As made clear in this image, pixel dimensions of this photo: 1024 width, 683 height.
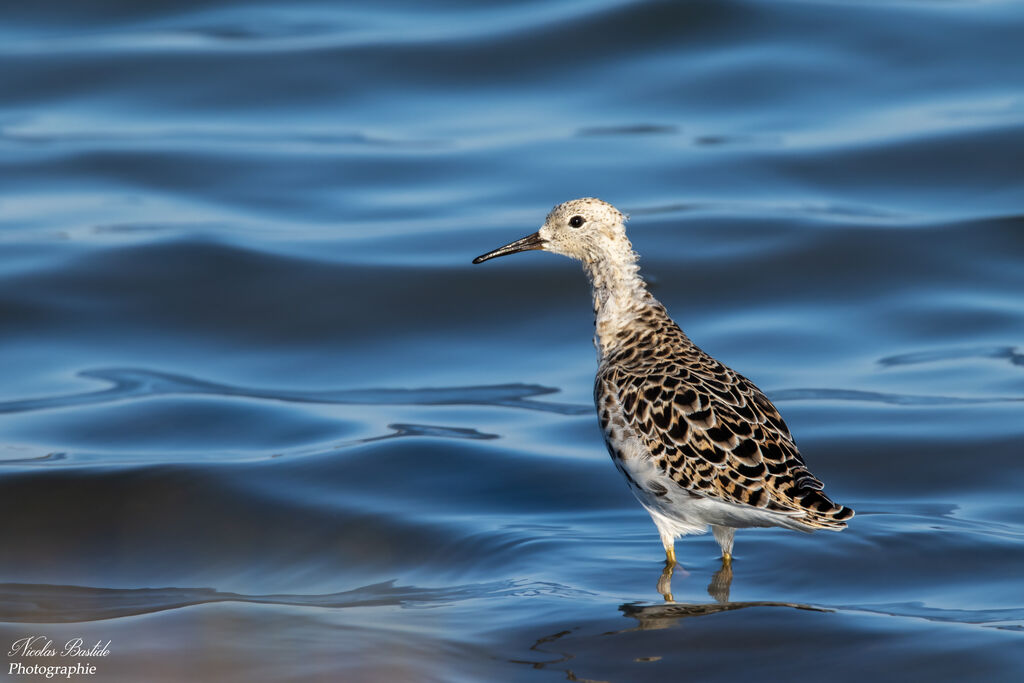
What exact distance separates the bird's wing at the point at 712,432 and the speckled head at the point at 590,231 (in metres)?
0.87

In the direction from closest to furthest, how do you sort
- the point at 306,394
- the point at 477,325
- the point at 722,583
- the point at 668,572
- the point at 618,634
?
the point at 618,634 → the point at 722,583 → the point at 668,572 → the point at 306,394 → the point at 477,325

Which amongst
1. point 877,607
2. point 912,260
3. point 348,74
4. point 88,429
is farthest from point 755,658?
point 348,74

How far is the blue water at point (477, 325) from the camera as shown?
7703 millimetres

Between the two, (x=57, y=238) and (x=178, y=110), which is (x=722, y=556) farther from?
A: (x=178, y=110)

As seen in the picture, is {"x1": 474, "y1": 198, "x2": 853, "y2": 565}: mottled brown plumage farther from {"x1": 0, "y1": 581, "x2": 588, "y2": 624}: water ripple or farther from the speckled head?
{"x1": 0, "y1": 581, "x2": 588, "y2": 624}: water ripple

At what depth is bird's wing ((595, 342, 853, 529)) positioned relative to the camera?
24.2ft

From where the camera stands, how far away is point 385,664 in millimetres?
7113

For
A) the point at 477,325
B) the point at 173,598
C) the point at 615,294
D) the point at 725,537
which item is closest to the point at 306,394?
the point at 477,325

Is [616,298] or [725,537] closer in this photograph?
[725,537]

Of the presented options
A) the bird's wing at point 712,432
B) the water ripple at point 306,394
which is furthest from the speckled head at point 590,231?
the water ripple at point 306,394
